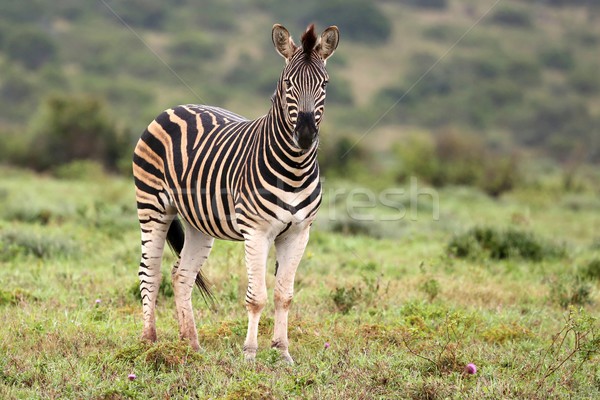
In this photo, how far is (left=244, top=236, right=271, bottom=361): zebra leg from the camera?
18.6 feet

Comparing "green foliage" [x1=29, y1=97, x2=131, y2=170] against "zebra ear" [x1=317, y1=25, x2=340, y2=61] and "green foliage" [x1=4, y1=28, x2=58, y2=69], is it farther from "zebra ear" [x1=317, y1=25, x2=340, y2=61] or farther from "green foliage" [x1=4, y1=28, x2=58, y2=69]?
"green foliage" [x1=4, y1=28, x2=58, y2=69]

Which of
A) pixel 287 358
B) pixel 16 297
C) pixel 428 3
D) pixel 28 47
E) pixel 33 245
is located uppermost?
pixel 428 3

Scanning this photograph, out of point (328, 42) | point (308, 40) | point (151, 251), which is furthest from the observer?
point (151, 251)

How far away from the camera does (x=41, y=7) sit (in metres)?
66.2

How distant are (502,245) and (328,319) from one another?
473 cm

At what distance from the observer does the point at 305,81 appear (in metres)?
5.46

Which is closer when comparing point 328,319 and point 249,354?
point 249,354

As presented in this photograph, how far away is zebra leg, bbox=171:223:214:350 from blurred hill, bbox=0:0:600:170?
3829 cm

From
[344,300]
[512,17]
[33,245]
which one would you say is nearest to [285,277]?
[344,300]

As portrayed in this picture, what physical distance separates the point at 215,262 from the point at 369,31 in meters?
62.2

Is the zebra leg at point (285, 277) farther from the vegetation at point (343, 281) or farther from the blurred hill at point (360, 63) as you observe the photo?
the blurred hill at point (360, 63)

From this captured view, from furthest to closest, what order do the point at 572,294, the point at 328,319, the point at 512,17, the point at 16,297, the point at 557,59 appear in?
the point at 512,17 < the point at 557,59 < the point at 572,294 < the point at 16,297 < the point at 328,319

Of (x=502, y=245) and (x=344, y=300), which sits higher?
(x=502, y=245)

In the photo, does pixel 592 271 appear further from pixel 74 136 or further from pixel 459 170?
pixel 74 136
